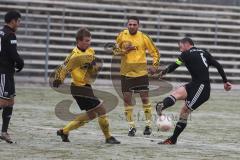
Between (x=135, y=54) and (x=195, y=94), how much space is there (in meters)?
2.14

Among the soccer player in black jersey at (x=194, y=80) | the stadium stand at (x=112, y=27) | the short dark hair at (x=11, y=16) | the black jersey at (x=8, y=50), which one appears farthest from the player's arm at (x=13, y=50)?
the stadium stand at (x=112, y=27)

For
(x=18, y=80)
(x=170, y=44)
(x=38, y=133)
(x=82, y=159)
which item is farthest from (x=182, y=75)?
(x=82, y=159)

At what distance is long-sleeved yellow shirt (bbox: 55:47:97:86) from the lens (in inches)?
441

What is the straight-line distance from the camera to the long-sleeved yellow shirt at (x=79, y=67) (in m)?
11.2

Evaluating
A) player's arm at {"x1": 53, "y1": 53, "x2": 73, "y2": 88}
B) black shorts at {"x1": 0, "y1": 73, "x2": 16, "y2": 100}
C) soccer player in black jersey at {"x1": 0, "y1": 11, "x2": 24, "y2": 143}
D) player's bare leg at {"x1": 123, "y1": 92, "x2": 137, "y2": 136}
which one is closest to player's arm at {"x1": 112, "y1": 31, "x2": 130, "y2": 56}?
player's bare leg at {"x1": 123, "y1": 92, "x2": 137, "y2": 136}

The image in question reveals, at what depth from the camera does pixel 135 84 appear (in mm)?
13578

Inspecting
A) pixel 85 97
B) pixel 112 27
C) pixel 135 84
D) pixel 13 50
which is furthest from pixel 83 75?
pixel 112 27

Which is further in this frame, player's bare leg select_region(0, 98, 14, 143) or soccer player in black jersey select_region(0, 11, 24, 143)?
player's bare leg select_region(0, 98, 14, 143)

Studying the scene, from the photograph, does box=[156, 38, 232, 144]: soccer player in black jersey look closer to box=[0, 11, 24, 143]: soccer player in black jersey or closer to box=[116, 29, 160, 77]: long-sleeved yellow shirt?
box=[116, 29, 160, 77]: long-sleeved yellow shirt

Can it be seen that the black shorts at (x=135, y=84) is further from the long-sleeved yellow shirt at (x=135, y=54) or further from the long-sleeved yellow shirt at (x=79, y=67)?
the long-sleeved yellow shirt at (x=79, y=67)

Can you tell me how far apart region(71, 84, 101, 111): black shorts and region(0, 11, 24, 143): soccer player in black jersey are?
0.96m

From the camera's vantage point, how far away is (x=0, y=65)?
36.3 ft

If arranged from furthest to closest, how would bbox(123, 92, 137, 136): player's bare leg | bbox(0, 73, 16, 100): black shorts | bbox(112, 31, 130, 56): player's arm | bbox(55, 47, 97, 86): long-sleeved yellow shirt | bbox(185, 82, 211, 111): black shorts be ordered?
bbox(112, 31, 130, 56): player's arm
bbox(123, 92, 137, 136): player's bare leg
bbox(185, 82, 211, 111): black shorts
bbox(55, 47, 97, 86): long-sleeved yellow shirt
bbox(0, 73, 16, 100): black shorts

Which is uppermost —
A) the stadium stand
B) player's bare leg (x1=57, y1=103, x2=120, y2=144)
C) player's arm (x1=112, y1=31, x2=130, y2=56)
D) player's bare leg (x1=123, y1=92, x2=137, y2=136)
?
player's arm (x1=112, y1=31, x2=130, y2=56)
